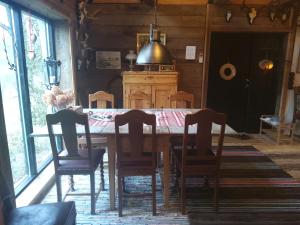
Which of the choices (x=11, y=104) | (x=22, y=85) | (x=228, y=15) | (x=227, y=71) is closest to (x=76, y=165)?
(x=11, y=104)

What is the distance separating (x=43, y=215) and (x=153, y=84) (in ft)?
9.27

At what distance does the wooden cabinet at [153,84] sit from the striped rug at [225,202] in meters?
1.49

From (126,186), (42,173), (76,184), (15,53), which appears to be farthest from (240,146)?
(15,53)

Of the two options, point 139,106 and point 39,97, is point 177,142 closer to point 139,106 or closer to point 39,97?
point 139,106

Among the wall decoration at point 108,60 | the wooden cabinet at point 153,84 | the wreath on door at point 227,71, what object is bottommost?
the wooden cabinet at point 153,84

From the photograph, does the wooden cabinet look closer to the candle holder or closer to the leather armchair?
the candle holder

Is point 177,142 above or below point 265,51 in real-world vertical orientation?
below

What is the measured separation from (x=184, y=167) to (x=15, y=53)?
2079mm

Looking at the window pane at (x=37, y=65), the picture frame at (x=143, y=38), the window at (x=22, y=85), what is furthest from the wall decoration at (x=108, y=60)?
the window at (x=22, y=85)

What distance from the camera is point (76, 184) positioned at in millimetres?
2812

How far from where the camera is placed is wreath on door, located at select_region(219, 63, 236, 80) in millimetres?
4793

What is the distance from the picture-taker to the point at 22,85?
2594mm

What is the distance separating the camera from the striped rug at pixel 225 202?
2199mm

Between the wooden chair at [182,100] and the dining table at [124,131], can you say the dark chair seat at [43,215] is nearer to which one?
the dining table at [124,131]
